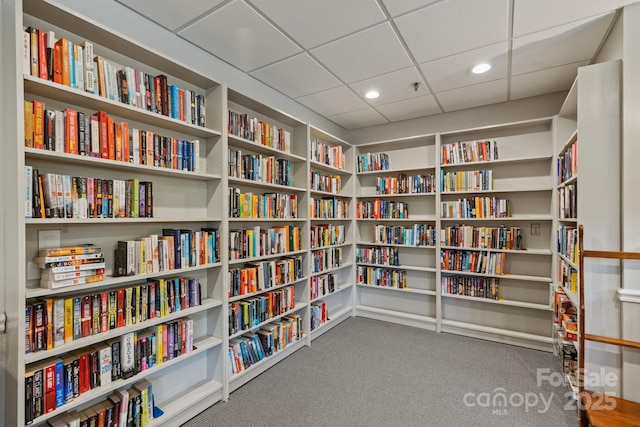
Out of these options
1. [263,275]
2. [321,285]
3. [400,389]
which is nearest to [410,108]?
[321,285]

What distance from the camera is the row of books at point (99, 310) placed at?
133cm

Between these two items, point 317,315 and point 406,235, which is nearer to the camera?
point 317,315

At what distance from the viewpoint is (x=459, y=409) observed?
6.77 ft

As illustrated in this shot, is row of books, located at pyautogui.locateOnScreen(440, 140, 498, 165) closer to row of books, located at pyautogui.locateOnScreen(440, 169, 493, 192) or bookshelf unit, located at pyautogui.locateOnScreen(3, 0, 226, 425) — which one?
row of books, located at pyautogui.locateOnScreen(440, 169, 493, 192)

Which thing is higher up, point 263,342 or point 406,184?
point 406,184

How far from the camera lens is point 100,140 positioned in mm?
1563

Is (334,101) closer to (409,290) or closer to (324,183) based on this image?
(324,183)

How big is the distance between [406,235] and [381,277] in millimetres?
693

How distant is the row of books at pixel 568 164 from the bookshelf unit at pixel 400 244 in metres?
1.20

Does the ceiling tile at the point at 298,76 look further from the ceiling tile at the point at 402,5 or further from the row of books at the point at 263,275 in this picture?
the row of books at the point at 263,275

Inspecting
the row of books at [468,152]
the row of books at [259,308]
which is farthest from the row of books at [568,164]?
the row of books at [259,308]

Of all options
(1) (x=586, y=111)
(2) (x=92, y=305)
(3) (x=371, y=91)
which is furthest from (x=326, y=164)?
(2) (x=92, y=305)

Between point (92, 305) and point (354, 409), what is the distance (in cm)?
183

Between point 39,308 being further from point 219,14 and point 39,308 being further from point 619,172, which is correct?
point 619,172
